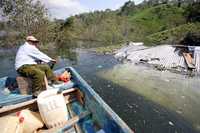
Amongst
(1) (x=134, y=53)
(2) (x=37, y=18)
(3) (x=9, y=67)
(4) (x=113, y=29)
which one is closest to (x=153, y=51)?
(1) (x=134, y=53)

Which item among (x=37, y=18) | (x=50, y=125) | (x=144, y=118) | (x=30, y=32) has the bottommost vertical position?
(x=144, y=118)

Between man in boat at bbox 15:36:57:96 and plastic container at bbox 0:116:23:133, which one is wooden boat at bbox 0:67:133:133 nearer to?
man in boat at bbox 15:36:57:96

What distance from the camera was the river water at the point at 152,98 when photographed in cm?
588

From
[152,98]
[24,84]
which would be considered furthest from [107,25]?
[24,84]

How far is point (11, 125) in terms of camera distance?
309 centimetres

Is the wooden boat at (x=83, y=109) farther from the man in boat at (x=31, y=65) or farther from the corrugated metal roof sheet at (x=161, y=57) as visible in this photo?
the corrugated metal roof sheet at (x=161, y=57)

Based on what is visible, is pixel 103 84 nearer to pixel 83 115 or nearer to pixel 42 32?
pixel 83 115

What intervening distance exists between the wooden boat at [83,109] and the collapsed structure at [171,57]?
8097mm

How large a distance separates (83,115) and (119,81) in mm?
6268

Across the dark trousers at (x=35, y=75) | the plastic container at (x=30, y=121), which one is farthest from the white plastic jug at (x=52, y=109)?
the dark trousers at (x=35, y=75)

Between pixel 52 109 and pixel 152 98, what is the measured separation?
4.80 m

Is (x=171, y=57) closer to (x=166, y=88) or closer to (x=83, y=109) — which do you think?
(x=166, y=88)

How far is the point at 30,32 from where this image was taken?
2234cm

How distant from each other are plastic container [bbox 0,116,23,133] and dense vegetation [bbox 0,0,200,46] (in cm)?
1878
